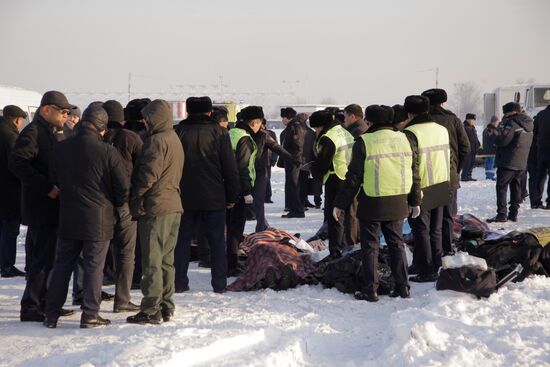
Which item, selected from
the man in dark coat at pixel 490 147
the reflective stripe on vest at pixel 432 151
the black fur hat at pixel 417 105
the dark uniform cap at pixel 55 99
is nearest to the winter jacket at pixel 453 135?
the reflective stripe on vest at pixel 432 151

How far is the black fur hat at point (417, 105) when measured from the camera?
8.29m

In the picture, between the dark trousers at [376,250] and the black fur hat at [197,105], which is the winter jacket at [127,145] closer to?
the black fur hat at [197,105]

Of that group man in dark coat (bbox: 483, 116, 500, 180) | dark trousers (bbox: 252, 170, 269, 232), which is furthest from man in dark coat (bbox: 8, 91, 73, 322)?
man in dark coat (bbox: 483, 116, 500, 180)

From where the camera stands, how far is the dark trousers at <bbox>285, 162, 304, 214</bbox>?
14.6 m

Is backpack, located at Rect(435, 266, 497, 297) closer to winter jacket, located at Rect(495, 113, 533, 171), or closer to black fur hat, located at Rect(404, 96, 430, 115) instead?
black fur hat, located at Rect(404, 96, 430, 115)

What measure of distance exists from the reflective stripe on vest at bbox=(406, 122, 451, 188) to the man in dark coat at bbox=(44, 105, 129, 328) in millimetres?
3323

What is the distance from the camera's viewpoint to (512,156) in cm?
1263

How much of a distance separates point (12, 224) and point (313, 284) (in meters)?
3.64

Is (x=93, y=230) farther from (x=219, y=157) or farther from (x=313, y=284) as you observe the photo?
(x=313, y=284)

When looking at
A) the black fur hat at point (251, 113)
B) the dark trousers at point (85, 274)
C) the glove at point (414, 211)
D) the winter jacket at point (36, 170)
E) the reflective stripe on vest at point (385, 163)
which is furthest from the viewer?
the black fur hat at point (251, 113)

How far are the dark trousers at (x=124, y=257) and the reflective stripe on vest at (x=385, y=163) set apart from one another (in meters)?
2.30

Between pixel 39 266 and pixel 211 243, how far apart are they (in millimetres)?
1865

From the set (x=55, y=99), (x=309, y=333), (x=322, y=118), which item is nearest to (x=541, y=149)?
(x=322, y=118)

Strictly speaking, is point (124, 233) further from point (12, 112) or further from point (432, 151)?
point (432, 151)
